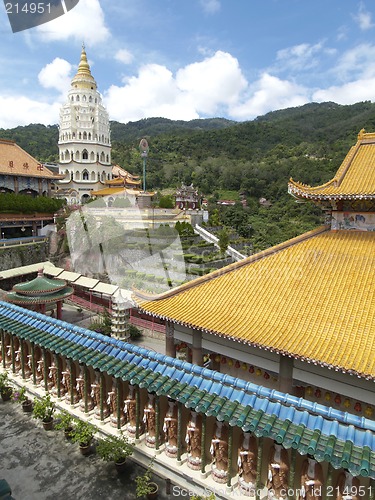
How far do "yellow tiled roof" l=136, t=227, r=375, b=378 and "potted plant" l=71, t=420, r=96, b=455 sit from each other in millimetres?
3166

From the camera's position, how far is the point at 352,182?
11.1 metres

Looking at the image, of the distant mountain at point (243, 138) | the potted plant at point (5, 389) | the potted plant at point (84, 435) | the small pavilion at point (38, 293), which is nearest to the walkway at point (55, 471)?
the potted plant at point (84, 435)

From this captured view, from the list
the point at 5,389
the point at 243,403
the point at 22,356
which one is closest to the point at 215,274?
the point at 243,403

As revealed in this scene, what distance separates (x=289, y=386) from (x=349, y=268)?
363 centimetres

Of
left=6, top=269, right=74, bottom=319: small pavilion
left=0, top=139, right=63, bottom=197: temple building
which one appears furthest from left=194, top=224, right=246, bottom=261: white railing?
left=0, top=139, right=63, bottom=197: temple building

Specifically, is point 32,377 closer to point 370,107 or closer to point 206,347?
point 206,347

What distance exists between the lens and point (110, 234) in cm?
3244

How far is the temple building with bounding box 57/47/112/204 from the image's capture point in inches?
2150

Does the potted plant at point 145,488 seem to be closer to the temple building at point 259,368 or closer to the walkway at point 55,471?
the walkway at point 55,471

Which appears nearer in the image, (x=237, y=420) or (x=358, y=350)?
(x=237, y=420)

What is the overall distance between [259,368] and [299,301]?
2124 millimetres

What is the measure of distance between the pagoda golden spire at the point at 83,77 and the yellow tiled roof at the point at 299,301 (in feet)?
184

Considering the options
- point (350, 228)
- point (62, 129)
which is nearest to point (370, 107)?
point (62, 129)

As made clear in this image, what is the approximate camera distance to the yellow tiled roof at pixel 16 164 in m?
38.1
